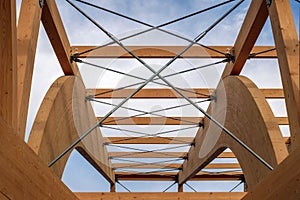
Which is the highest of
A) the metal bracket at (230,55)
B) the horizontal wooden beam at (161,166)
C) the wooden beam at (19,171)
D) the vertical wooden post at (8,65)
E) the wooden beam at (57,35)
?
the horizontal wooden beam at (161,166)

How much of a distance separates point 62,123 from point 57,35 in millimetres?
1173

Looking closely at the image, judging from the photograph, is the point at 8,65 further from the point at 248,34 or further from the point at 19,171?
the point at 248,34

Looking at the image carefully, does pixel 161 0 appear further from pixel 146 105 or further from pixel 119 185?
pixel 119 185

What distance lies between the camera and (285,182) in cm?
300

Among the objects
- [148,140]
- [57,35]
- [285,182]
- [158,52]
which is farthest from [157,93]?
[285,182]

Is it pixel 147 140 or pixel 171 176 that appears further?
pixel 171 176

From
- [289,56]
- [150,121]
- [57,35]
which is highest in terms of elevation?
[150,121]

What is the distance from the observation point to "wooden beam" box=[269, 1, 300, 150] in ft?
12.2

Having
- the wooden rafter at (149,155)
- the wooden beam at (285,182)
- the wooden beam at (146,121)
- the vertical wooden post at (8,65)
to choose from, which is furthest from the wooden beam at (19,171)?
the wooden rafter at (149,155)

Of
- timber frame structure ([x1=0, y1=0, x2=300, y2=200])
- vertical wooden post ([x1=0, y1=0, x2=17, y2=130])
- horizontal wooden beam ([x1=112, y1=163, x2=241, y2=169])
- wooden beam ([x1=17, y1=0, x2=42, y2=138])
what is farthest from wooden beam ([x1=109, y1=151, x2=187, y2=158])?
vertical wooden post ([x1=0, y1=0, x2=17, y2=130])

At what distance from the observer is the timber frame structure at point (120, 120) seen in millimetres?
2938

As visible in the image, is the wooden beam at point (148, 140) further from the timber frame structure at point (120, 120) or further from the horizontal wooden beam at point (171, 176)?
the horizontal wooden beam at point (171, 176)

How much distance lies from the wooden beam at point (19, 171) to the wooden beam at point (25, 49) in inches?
29.9

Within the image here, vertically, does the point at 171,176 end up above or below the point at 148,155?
below
